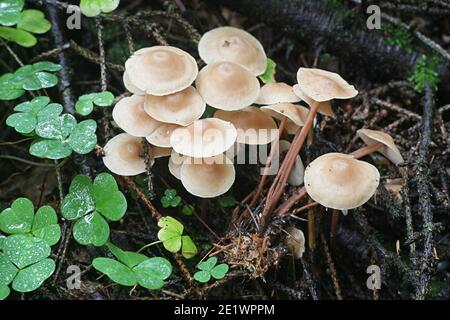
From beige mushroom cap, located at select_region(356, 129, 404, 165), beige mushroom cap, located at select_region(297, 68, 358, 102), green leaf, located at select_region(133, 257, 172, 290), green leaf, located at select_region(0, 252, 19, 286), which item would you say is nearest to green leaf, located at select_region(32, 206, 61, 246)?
green leaf, located at select_region(0, 252, 19, 286)

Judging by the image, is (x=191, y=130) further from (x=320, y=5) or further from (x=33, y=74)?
(x=320, y=5)

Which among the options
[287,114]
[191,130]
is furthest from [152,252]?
[287,114]

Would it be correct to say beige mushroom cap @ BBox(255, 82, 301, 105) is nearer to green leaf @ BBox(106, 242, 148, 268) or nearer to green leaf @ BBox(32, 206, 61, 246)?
green leaf @ BBox(106, 242, 148, 268)

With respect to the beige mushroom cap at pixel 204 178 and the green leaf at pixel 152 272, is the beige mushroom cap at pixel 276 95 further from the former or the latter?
the green leaf at pixel 152 272

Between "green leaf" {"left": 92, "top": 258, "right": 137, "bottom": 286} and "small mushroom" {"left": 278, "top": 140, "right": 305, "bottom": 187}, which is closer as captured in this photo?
"green leaf" {"left": 92, "top": 258, "right": 137, "bottom": 286}

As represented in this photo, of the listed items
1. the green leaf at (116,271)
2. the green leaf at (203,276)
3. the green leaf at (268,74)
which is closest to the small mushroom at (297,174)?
the green leaf at (268,74)

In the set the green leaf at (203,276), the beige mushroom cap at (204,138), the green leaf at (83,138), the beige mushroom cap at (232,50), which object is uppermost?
the beige mushroom cap at (232,50)
